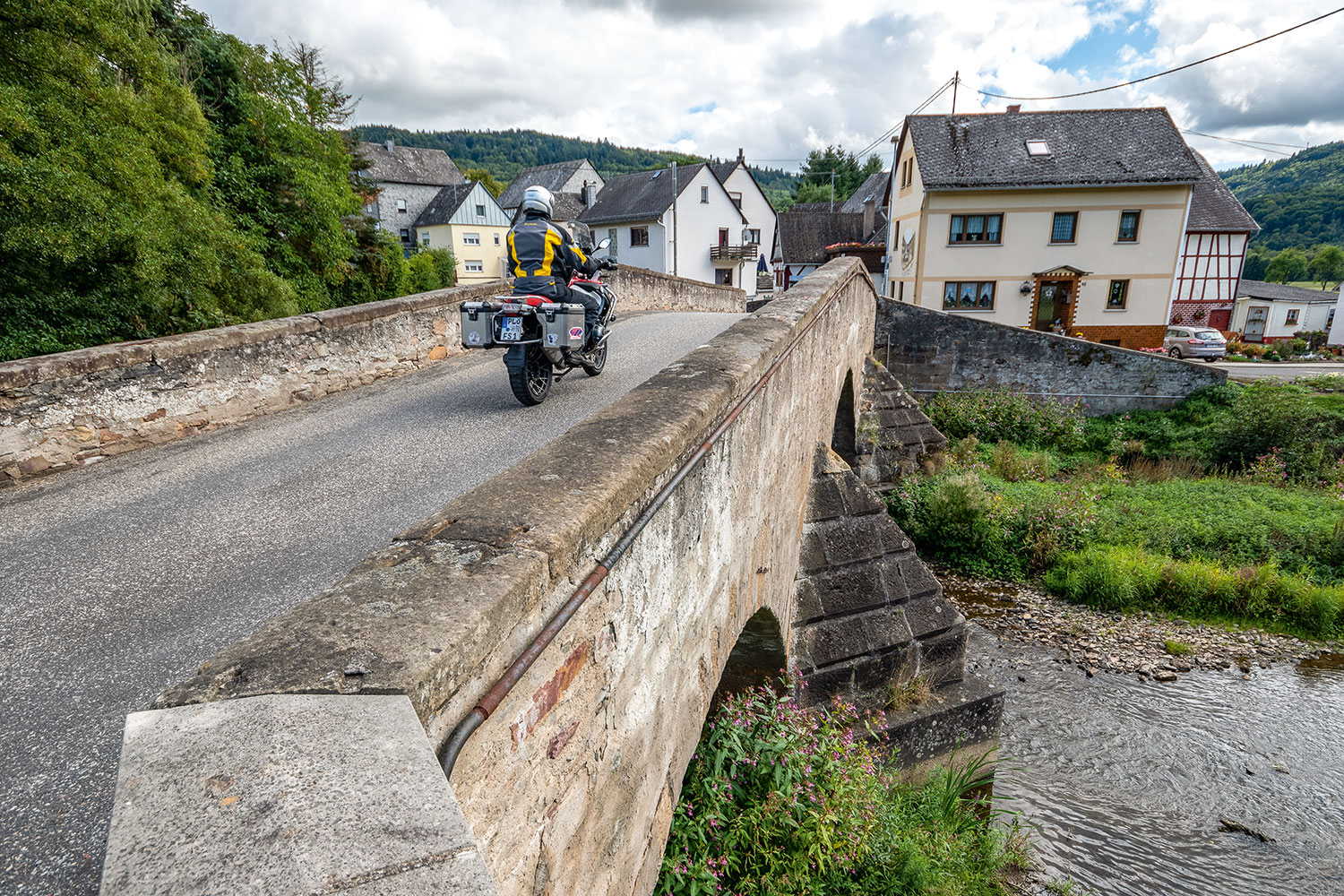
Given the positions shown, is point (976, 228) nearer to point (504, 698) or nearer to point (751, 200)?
point (751, 200)

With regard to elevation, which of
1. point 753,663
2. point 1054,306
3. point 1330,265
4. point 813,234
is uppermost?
point 813,234

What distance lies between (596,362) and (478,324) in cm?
163

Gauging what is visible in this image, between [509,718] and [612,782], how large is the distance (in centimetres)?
81

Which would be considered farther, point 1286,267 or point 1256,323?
point 1286,267

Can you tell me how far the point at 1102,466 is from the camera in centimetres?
1531

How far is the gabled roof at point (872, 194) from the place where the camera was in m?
40.9

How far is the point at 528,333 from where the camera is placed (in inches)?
229

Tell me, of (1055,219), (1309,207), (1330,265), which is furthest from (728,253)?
(1309,207)

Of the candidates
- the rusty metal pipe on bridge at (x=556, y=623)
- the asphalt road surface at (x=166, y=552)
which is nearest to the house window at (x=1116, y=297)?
the asphalt road surface at (x=166, y=552)

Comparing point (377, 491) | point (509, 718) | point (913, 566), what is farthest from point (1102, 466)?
point (509, 718)

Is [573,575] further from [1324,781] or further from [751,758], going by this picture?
[1324,781]

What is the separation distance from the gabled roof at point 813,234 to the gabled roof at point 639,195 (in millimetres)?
Result: 8609

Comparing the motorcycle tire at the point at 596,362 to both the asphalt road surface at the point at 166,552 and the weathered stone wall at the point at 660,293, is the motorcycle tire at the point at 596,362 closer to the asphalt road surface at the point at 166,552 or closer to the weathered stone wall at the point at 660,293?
the asphalt road surface at the point at 166,552

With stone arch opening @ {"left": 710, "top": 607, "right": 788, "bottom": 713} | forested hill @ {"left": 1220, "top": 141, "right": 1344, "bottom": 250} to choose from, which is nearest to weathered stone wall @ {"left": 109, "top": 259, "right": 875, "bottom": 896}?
stone arch opening @ {"left": 710, "top": 607, "right": 788, "bottom": 713}
